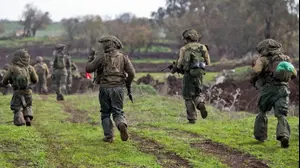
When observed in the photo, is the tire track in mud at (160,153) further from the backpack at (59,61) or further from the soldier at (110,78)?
the backpack at (59,61)

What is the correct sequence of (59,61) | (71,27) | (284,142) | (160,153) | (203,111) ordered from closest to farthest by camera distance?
(160,153)
(284,142)
(203,111)
(59,61)
(71,27)

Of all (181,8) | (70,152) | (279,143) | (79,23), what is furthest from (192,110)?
(181,8)

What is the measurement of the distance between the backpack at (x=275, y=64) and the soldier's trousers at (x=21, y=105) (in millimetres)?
5928

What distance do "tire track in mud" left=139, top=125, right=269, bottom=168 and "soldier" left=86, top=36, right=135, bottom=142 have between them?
1.71 m

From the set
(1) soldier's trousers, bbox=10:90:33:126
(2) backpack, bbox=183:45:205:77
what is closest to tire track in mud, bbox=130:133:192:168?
(2) backpack, bbox=183:45:205:77

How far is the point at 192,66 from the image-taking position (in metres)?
13.1

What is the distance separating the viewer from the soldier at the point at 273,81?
10.4 meters

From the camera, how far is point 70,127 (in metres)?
12.5

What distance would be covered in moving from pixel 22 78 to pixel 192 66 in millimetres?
4163

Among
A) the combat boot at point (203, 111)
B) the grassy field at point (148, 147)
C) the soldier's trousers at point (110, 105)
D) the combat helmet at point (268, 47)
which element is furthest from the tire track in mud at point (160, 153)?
the combat helmet at point (268, 47)

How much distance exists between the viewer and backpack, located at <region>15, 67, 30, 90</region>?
493 inches

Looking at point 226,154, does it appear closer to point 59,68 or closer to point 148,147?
point 148,147

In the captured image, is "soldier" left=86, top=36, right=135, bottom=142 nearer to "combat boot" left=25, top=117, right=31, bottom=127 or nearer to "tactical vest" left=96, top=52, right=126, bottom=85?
"tactical vest" left=96, top=52, right=126, bottom=85

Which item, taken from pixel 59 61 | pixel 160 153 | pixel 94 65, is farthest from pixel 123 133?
pixel 59 61
